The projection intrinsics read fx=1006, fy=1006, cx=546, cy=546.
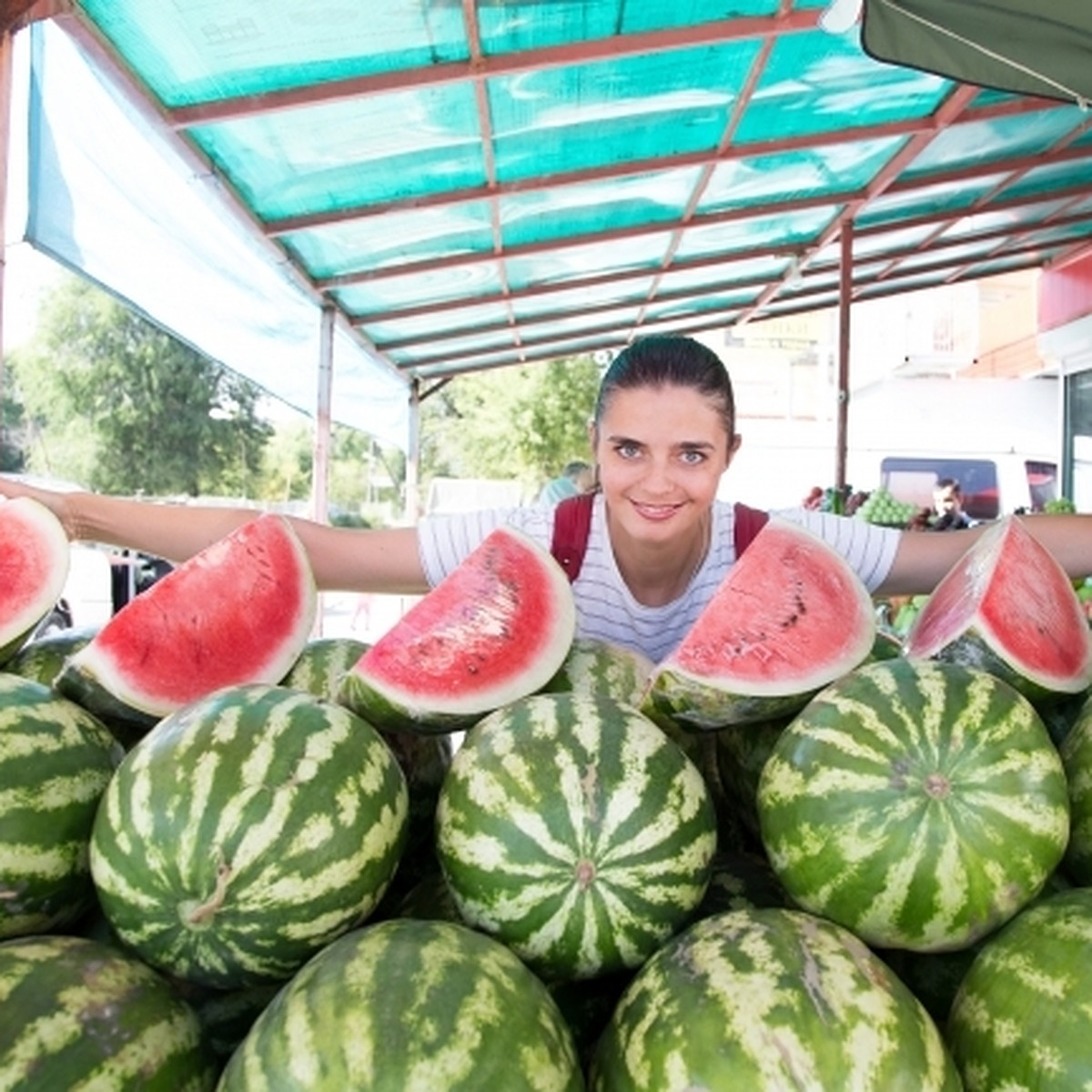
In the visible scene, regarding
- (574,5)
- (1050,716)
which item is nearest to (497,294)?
(574,5)

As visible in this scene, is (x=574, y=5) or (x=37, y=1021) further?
(x=574, y=5)

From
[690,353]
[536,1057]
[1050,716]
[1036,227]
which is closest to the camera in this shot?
[536,1057]

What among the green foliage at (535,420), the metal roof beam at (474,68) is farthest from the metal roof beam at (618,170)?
the green foliage at (535,420)

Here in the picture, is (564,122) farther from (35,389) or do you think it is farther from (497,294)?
(35,389)

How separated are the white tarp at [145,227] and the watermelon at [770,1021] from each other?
349 centimetres

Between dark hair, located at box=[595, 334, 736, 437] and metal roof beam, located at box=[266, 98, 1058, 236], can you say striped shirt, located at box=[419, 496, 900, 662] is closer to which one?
dark hair, located at box=[595, 334, 736, 437]

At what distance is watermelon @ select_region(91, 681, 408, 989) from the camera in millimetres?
1077

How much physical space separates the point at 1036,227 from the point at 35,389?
31351mm

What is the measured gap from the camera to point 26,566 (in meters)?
1.70

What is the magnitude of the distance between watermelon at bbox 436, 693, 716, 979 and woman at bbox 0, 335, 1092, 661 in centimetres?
120

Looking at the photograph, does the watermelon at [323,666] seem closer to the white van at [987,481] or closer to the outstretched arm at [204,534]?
Answer: the outstretched arm at [204,534]

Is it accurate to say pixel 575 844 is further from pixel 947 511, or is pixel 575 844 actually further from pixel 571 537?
pixel 947 511

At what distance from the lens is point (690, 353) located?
7.97ft

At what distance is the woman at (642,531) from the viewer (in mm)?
2348
